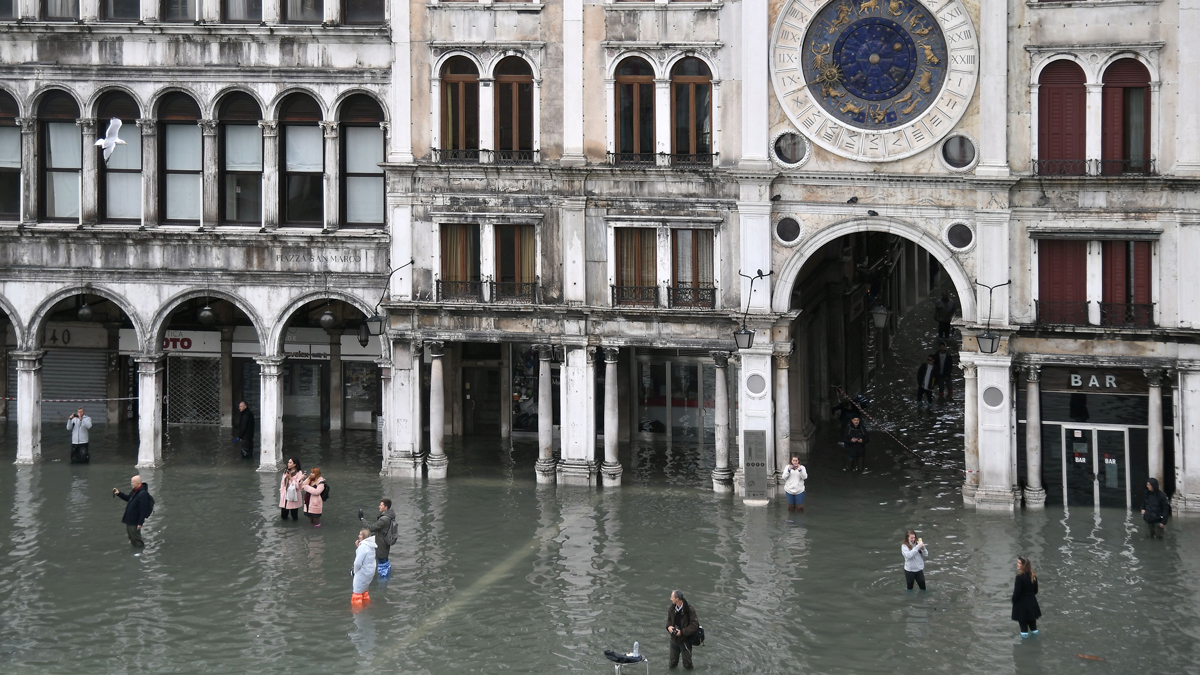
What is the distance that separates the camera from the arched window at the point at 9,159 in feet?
144

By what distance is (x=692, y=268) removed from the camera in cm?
4141

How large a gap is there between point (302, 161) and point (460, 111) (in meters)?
5.04

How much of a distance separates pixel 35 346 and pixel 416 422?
11.2 metres

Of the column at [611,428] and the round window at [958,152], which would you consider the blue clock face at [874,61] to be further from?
the column at [611,428]

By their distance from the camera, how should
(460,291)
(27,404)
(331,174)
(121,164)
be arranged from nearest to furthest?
(460,291), (331,174), (27,404), (121,164)

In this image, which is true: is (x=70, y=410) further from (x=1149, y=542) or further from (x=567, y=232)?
(x=1149, y=542)

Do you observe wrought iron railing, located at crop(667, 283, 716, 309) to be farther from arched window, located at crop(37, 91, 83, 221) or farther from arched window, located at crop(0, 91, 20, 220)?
arched window, located at crop(0, 91, 20, 220)

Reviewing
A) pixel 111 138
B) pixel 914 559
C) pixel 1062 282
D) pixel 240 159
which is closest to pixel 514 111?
pixel 240 159

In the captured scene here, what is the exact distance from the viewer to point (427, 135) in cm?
4206

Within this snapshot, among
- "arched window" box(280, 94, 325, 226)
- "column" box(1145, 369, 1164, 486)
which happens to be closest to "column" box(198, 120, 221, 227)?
"arched window" box(280, 94, 325, 226)

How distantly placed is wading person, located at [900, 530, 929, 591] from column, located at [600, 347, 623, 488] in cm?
1153

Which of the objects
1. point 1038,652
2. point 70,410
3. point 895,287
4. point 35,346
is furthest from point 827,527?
point 895,287

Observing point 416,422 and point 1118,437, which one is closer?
point 1118,437

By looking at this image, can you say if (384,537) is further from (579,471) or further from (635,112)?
(635,112)
